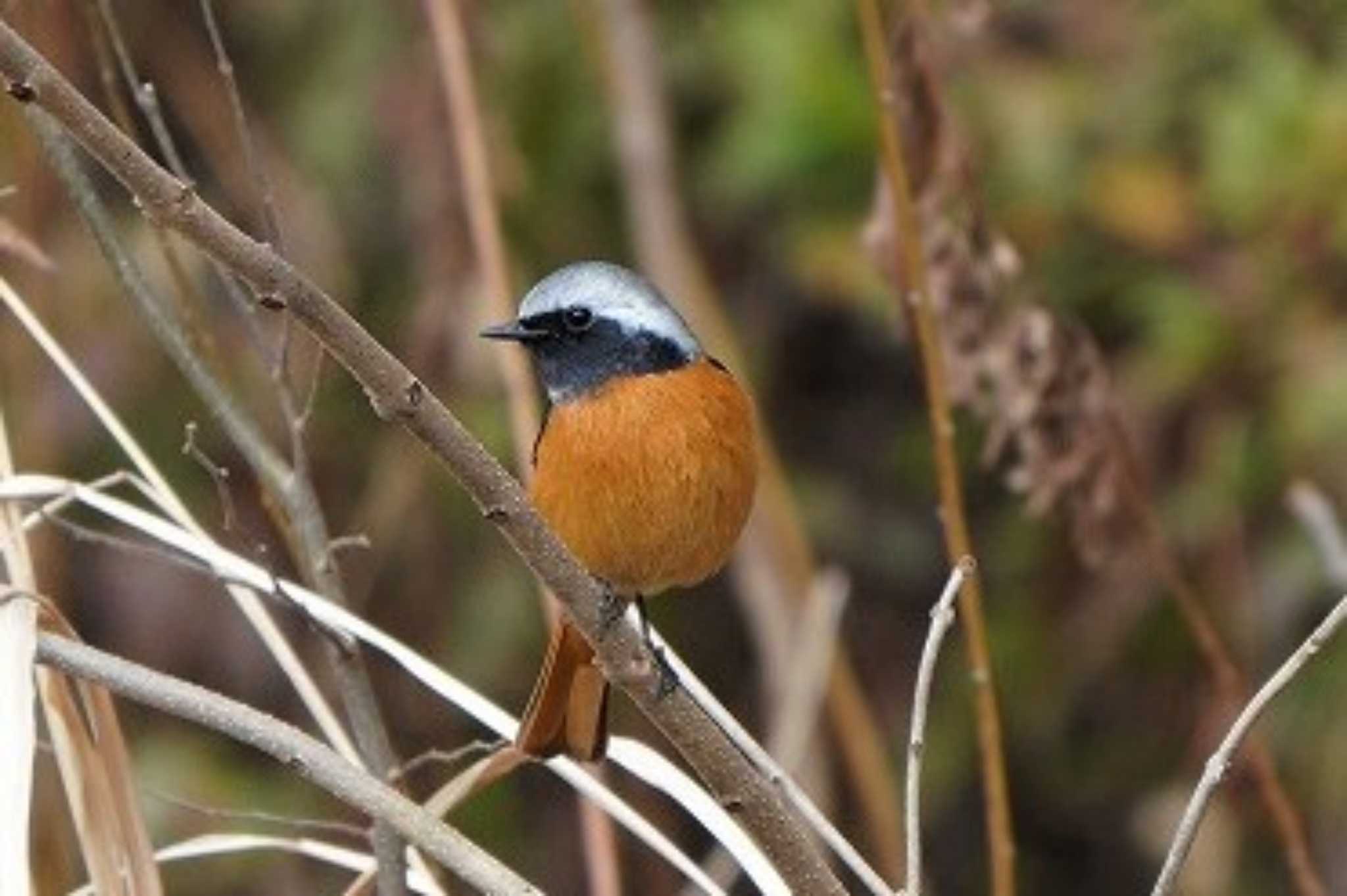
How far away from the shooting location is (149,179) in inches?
62.0

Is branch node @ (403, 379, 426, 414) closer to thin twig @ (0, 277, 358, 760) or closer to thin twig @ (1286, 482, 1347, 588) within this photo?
thin twig @ (0, 277, 358, 760)

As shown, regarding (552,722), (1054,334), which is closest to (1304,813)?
(1054,334)

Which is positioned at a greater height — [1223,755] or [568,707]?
[568,707]

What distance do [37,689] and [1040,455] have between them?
1065mm

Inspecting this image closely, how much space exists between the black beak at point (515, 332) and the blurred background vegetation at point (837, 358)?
4.27 ft

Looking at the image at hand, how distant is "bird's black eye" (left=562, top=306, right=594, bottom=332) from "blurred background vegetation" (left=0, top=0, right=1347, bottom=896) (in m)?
1.28

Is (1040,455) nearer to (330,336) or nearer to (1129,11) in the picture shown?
(330,336)

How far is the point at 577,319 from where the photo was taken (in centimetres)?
263

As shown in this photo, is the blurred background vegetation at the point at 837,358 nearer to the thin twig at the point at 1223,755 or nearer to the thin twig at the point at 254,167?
the thin twig at the point at 254,167

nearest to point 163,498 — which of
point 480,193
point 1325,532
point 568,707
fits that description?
point 568,707

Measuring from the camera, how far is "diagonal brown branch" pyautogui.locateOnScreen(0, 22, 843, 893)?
A: 155cm

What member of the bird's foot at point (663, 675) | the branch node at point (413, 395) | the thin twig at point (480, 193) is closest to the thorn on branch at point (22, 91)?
the branch node at point (413, 395)

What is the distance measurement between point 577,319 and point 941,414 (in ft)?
1.17

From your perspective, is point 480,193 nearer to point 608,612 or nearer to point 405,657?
point 405,657
